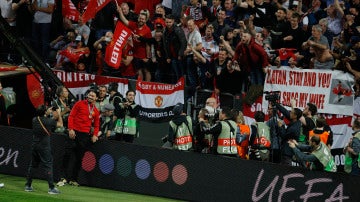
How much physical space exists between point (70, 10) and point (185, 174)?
717 cm

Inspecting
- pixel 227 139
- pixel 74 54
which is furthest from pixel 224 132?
pixel 74 54

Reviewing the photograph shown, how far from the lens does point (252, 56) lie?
66.5ft

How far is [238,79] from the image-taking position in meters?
20.7

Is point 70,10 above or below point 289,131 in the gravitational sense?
above

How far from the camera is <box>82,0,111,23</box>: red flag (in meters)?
21.8

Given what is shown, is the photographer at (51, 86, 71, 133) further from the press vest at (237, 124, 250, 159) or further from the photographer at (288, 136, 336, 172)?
the photographer at (288, 136, 336, 172)

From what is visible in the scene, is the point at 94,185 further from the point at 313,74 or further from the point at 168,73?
the point at 313,74

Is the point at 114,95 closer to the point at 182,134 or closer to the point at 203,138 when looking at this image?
the point at 182,134

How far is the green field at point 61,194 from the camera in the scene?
17.5 meters

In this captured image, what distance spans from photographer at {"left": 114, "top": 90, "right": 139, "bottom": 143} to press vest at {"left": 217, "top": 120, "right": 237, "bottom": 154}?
289 centimetres

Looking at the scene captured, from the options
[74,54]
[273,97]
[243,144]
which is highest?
[74,54]

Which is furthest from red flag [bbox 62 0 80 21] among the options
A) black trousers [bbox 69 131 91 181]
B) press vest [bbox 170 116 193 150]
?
press vest [bbox 170 116 193 150]

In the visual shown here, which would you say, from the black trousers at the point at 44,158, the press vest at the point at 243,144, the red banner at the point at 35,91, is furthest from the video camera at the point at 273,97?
the red banner at the point at 35,91

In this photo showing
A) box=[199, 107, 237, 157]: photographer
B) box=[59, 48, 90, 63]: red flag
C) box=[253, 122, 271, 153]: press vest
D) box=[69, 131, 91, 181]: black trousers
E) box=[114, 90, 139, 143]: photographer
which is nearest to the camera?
box=[199, 107, 237, 157]: photographer
